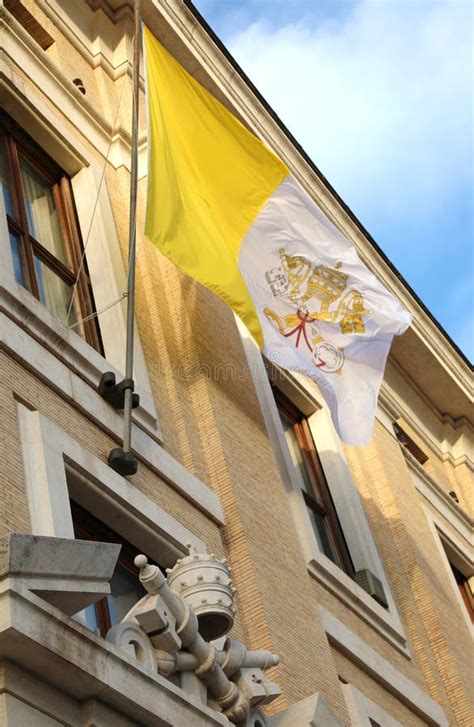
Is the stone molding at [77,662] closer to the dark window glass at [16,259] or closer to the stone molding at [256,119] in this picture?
the dark window glass at [16,259]

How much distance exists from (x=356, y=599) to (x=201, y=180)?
4.81 metres

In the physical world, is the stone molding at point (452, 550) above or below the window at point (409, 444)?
below

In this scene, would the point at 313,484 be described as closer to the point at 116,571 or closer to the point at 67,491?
the point at 116,571

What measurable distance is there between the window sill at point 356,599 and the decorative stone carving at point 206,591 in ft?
16.6

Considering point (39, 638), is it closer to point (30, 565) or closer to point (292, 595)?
point (30, 565)

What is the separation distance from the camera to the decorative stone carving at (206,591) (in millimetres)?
9047

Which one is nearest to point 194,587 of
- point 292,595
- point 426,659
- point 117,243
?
point 292,595

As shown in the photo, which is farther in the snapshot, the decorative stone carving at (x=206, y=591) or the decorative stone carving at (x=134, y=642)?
the decorative stone carving at (x=206, y=591)

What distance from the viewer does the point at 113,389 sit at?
1207 centimetres

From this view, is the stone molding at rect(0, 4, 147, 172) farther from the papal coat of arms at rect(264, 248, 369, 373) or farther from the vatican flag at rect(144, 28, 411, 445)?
the papal coat of arms at rect(264, 248, 369, 373)

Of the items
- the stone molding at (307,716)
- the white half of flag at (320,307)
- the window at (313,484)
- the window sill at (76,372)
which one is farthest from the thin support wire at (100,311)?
the stone molding at (307,716)

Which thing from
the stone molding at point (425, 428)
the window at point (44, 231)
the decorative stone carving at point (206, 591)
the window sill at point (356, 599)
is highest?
the stone molding at point (425, 428)

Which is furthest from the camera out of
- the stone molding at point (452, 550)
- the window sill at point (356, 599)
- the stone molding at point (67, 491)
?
the stone molding at point (452, 550)

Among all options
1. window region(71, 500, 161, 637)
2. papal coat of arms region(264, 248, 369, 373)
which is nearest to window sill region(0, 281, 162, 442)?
window region(71, 500, 161, 637)
